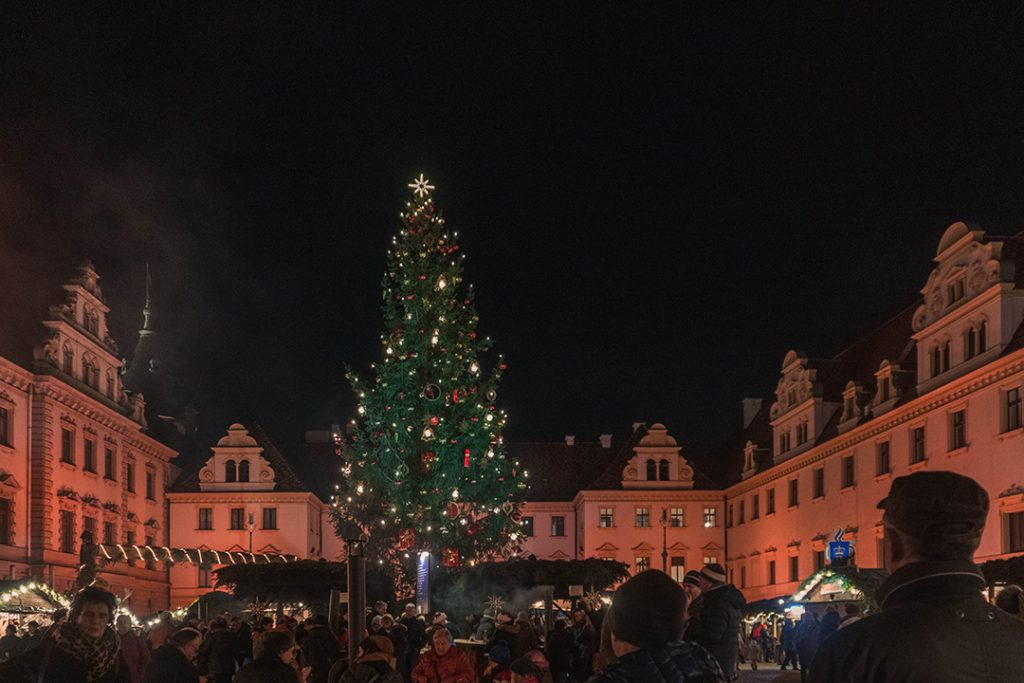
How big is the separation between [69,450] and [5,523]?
5929mm

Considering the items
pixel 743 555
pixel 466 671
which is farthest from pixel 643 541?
pixel 466 671

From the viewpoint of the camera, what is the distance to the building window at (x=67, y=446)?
4494 cm

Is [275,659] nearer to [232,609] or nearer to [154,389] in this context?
[232,609]

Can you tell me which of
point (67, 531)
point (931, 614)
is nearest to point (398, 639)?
point (931, 614)

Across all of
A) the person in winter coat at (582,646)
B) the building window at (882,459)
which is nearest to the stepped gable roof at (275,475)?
the building window at (882,459)

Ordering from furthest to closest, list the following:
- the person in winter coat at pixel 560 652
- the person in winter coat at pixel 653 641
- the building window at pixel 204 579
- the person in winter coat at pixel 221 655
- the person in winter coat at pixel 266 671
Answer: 1. the building window at pixel 204 579
2. the person in winter coat at pixel 560 652
3. the person in winter coat at pixel 221 655
4. the person in winter coat at pixel 266 671
5. the person in winter coat at pixel 653 641

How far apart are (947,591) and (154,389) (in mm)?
73228

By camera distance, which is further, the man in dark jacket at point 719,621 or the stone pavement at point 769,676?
the stone pavement at point 769,676

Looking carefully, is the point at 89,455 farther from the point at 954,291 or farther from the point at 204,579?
the point at 954,291

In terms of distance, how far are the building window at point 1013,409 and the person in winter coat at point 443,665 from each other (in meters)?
24.5

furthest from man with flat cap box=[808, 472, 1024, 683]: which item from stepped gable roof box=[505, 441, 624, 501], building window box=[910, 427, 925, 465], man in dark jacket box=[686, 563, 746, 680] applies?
stepped gable roof box=[505, 441, 624, 501]

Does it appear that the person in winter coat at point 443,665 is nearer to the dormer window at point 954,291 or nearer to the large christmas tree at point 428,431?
the large christmas tree at point 428,431

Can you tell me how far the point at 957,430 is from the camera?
37.4 meters

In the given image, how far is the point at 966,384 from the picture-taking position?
3644 centimetres
